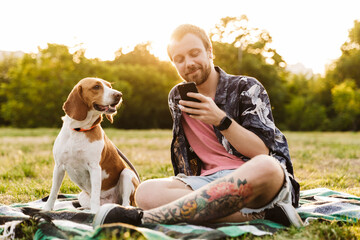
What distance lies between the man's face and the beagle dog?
1.06m

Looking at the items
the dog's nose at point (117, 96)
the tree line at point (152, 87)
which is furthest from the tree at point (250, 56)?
the dog's nose at point (117, 96)

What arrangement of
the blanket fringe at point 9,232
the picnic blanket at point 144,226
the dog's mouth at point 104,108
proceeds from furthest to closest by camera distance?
the dog's mouth at point 104,108 < the blanket fringe at point 9,232 < the picnic blanket at point 144,226

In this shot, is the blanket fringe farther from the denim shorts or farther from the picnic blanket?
the denim shorts

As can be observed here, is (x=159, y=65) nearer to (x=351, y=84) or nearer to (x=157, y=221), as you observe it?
(x=351, y=84)

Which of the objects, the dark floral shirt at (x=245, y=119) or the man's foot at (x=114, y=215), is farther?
the dark floral shirt at (x=245, y=119)

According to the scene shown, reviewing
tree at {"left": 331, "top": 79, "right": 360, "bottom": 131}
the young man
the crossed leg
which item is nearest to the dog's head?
the young man

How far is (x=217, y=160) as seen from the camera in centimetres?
301

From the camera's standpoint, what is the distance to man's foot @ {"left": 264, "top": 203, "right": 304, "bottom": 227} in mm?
2523

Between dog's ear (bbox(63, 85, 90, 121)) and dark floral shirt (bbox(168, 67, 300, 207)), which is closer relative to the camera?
dark floral shirt (bbox(168, 67, 300, 207))

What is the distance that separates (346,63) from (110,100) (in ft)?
134

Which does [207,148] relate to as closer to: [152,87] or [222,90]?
[222,90]

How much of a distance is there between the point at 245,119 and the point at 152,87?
1287 inches

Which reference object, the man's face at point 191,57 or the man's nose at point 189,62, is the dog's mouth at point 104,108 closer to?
the man's face at point 191,57

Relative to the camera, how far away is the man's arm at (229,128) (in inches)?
100.0
